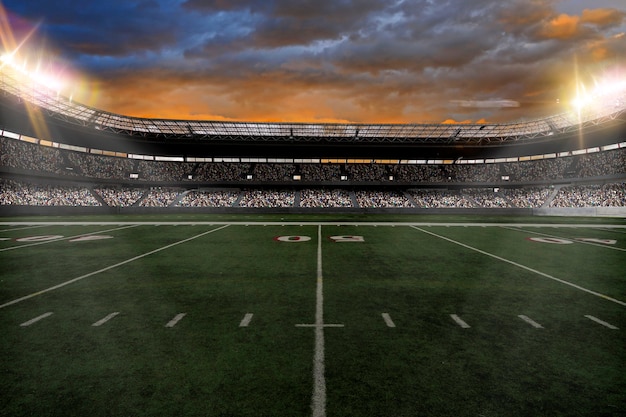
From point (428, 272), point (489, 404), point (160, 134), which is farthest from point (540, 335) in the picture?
point (160, 134)

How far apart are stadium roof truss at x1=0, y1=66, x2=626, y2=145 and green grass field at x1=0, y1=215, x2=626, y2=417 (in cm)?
4401

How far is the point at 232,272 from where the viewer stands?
35.3 ft

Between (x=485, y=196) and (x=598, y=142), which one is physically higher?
(x=598, y=142)

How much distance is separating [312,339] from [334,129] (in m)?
51.4

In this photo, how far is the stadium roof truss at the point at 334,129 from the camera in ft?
161

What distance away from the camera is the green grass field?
12.7 feet

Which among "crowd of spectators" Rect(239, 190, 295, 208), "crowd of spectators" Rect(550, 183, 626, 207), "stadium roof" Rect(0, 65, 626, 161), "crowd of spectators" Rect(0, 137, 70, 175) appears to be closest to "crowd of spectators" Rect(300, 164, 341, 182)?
"crowd of spectators" Rect(239, 190, 295, 208)

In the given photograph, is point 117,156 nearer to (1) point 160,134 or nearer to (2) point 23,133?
(1) point 160,134

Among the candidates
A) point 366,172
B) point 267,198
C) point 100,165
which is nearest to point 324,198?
point 267,198

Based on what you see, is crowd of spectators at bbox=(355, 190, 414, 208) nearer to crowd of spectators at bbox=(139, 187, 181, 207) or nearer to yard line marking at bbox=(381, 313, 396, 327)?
crowd of spectators at bbox=(139, 187, 181, 207)

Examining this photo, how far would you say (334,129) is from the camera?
5494cm

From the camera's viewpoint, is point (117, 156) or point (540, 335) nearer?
point (540, 335)

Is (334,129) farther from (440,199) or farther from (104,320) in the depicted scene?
(104,320)

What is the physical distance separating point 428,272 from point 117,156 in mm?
62944
